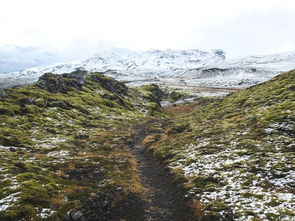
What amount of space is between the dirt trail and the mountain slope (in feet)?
3.60

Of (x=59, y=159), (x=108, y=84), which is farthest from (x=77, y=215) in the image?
(x=108, y=84)

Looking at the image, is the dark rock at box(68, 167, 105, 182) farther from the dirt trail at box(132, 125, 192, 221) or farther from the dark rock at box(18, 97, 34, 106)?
the dark rock at box(18, 97, 34, 106)

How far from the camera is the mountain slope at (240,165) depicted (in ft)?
55.4

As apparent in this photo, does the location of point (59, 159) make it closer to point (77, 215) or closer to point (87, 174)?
point (87, 174)

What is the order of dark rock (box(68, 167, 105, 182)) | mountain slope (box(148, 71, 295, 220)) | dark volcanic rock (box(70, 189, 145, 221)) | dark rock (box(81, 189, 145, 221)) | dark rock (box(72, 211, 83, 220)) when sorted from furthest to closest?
dark rock (box(68, 167, 105, 182)), dark rock (box(81, 189, 145, 221)), dark volcanic rock (box(70, 189, 145, 221)), dark rock (box(72, 211, 83, 220)), mountain slope (box(148, 71, 295, 220))

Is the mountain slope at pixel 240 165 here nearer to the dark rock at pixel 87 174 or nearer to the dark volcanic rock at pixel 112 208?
the dark volcanic rock at pixel 112 208

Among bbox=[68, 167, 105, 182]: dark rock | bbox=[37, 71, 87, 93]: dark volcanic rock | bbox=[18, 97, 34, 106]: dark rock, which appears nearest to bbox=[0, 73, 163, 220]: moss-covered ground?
bbox=[68, 167, 105, 182]: dark rock

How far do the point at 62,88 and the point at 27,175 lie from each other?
60353mm

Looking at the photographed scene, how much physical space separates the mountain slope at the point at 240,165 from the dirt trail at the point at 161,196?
3.60ft

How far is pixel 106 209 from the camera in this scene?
1925 cm

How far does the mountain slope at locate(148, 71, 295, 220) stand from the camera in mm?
16875

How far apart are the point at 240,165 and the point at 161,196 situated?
9866 millimetres

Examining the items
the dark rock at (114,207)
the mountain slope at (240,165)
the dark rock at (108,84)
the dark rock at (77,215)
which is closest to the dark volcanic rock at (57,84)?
the dark rock at (108,84)

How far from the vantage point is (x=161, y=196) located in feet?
72.1
